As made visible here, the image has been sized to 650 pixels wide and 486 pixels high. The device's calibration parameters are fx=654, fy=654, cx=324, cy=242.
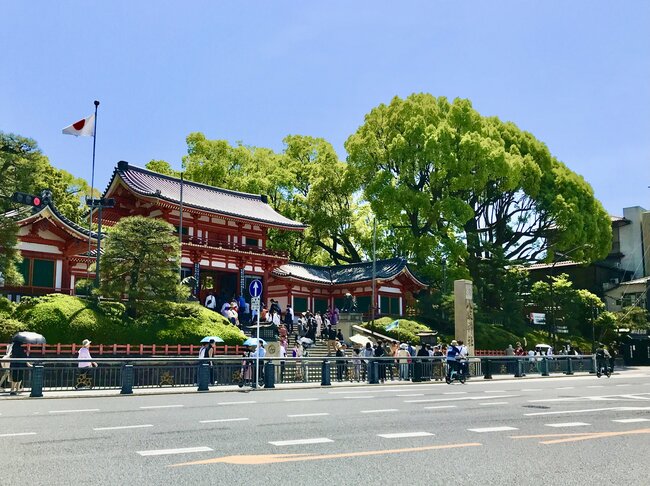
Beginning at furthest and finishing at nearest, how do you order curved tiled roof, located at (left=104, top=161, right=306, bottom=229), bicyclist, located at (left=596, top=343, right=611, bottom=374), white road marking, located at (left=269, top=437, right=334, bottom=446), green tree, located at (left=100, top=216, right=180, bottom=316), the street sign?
the street sign
curved tiled roof, located at (left=104, top=161, right=306, bottom=229)
bicyclist, located at (left=596, top=343, right=611, bottom=374)
green tree, located at (left=100, top=216, right=180, bottom=316)
white road marking, located at (left=269, top=437, right=334, bottom=446)

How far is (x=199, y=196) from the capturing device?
44.9 metres

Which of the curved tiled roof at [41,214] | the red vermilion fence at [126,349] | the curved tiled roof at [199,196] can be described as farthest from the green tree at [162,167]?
the red vermilion fence at [126,349]

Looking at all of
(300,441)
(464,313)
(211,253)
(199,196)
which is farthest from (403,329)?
(300,441)

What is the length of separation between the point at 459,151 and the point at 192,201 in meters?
18.7

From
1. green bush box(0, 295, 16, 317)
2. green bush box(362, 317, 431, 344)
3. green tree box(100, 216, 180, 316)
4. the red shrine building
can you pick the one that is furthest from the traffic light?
green bush box(362, 317, 431, 344)

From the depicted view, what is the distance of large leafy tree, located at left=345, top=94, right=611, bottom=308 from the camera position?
45562mm

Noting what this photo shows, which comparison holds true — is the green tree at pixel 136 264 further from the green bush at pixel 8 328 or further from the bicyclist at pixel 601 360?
the bicyclist at pixel 601 360

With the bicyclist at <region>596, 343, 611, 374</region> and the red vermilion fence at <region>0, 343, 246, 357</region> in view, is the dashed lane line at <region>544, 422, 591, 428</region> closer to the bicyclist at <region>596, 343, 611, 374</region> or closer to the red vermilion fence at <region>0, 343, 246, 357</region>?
the red vermilion fence at <region>0, 343, 246, 357</region>

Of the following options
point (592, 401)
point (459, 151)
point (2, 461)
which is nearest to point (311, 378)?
point (592, 401)

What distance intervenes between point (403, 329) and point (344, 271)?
1147 centimetres

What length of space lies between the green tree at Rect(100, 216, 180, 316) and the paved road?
12.6m

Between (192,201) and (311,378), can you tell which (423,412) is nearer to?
(311,378)

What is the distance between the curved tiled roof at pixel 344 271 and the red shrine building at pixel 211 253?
0.25ft

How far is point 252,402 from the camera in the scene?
15680mm
